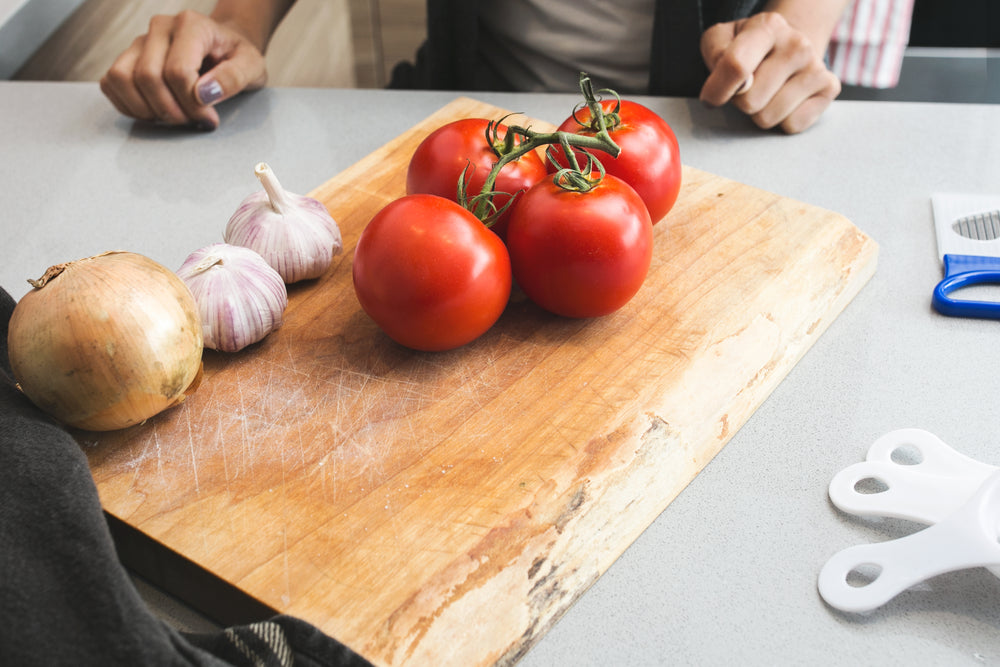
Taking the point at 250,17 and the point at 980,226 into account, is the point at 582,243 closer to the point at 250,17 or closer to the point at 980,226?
the point at 980,226

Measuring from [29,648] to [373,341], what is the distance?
38 centimetres

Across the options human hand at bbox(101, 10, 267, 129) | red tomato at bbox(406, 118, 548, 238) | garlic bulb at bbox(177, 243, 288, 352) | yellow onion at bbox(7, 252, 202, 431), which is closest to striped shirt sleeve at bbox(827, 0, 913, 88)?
red tomato at bbox(406, 118, 548, 238)

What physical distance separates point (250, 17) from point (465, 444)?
99 centimetres

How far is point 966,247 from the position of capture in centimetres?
94

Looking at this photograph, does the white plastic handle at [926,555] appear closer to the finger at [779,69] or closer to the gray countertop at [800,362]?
the gray countertop at [800,362]

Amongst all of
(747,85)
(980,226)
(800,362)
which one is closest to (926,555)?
(800,362)

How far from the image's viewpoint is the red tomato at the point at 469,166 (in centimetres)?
78

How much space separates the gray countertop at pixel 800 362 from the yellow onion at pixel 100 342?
0.35 m

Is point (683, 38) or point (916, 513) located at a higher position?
point (683, 38)

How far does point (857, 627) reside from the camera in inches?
23.1

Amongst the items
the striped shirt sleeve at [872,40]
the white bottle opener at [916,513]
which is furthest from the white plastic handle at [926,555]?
the striped shirt sleeve at [872,40]

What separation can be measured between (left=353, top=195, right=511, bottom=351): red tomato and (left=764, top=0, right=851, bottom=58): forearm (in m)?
0.80

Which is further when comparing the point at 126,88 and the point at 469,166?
the point at 126,88

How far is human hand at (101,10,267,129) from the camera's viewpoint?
116 cm
